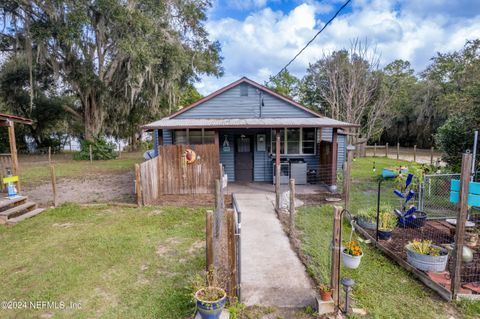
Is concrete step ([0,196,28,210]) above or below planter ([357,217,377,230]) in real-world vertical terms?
above

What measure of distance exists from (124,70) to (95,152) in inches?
243

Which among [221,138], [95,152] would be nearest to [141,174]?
[221,138]

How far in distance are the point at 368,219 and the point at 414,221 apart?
862mm

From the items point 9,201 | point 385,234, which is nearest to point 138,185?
point 9,201

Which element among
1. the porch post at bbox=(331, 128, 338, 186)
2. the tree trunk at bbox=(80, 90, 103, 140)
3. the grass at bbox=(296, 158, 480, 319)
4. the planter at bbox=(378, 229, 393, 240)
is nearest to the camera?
the grass at bbox=(296, 158, 480, 319)

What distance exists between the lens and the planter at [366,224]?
548cm

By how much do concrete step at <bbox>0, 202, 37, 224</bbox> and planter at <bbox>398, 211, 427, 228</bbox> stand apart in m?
8.85

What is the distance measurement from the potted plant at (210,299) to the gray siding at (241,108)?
829 cm

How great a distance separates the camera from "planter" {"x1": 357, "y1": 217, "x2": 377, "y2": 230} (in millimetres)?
5480

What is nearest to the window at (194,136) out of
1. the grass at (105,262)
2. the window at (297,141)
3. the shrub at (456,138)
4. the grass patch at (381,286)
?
the window at (297,141)

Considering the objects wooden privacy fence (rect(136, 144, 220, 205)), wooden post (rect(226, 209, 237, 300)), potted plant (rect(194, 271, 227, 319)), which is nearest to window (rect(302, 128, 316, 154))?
wooden privacy fence (rect(136, 144, 220, 205))

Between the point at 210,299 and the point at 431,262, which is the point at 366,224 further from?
the point at 210,299

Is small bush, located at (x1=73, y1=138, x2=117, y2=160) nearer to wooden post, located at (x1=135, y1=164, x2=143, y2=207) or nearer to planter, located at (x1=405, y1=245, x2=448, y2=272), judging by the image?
wooden post, located at (x1=135, y1=164, x2=143, y2=207)

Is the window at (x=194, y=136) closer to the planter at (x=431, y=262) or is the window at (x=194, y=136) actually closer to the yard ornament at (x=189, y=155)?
the yard ornament at (x=189, y=155)
